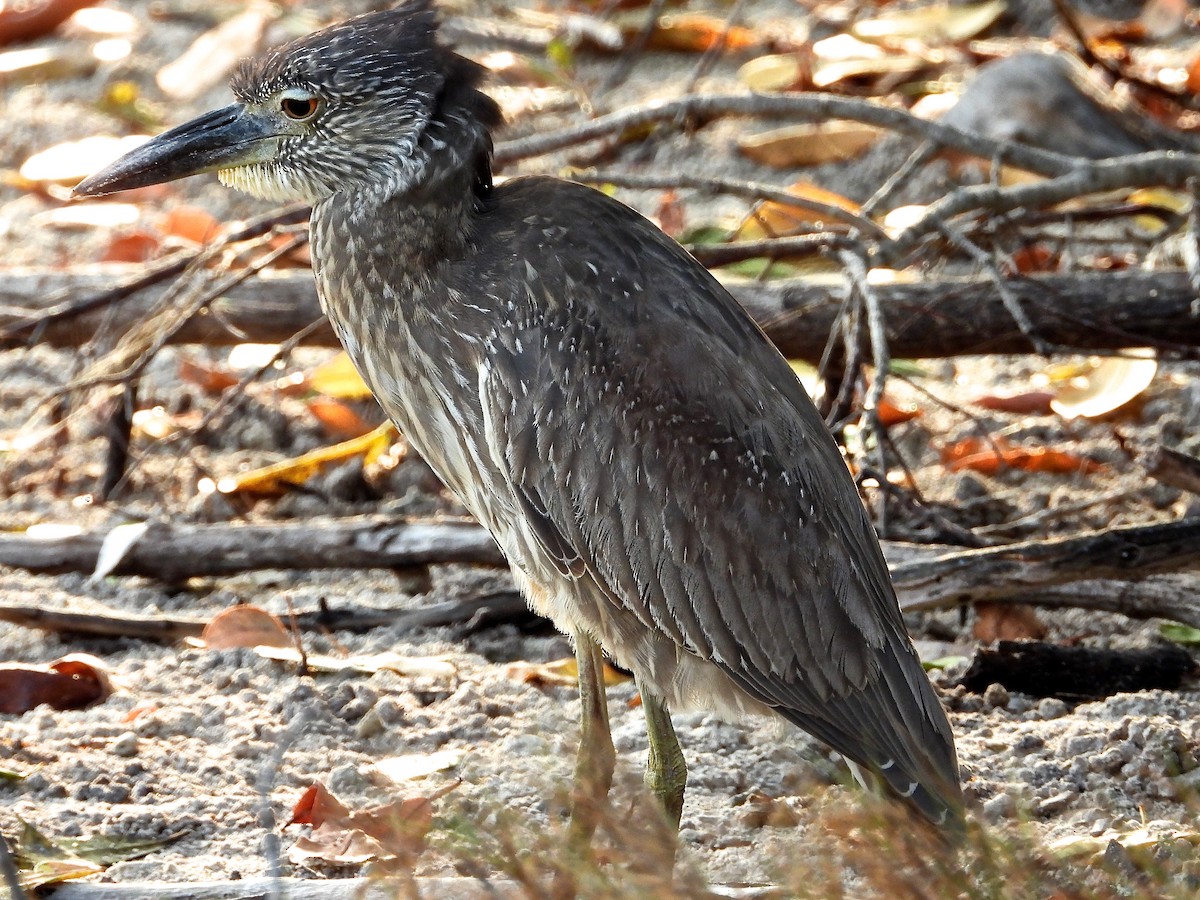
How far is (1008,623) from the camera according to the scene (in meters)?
4.03

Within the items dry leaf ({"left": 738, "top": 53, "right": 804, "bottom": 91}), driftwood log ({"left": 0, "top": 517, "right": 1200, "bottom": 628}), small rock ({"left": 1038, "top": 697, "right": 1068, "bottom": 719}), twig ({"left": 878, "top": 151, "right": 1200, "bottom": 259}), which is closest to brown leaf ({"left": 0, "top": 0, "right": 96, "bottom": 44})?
dry leaf ({"left": 738, "top": 53, "right": 804, "bottom": 91})

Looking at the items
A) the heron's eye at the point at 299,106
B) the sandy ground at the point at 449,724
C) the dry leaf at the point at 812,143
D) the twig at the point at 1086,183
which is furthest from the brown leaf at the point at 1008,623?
the dry leaf at the point at 812,143

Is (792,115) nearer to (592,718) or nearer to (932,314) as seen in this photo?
(932,314)

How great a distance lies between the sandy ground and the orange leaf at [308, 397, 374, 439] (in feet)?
0.60

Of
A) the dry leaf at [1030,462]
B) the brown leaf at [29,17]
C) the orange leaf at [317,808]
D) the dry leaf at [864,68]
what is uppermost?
the brown leaf at [29,17]

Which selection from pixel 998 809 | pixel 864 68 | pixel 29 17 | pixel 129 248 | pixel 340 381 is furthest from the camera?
pixel 29 17

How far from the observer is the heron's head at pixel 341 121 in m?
3.43

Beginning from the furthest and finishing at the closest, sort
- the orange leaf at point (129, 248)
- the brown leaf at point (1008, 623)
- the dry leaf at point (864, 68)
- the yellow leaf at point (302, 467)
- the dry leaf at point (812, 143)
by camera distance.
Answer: the dry leaf at point (864, 68)
the dry leaf at point (812, 143)
the orange leaf at point (129, 248)
the yellow leaf at point (302, 467)
the brown leaf at point (1008, 623)

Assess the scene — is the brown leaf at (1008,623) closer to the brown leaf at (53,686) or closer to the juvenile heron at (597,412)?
the juvenile heron at (597,412)

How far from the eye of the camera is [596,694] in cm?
343

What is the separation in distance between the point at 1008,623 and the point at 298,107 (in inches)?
83.2

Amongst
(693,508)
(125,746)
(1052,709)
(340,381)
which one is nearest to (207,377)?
(340,381)

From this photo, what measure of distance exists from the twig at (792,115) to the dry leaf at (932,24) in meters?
2.25

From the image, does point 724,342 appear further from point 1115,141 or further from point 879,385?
point 1115,141
